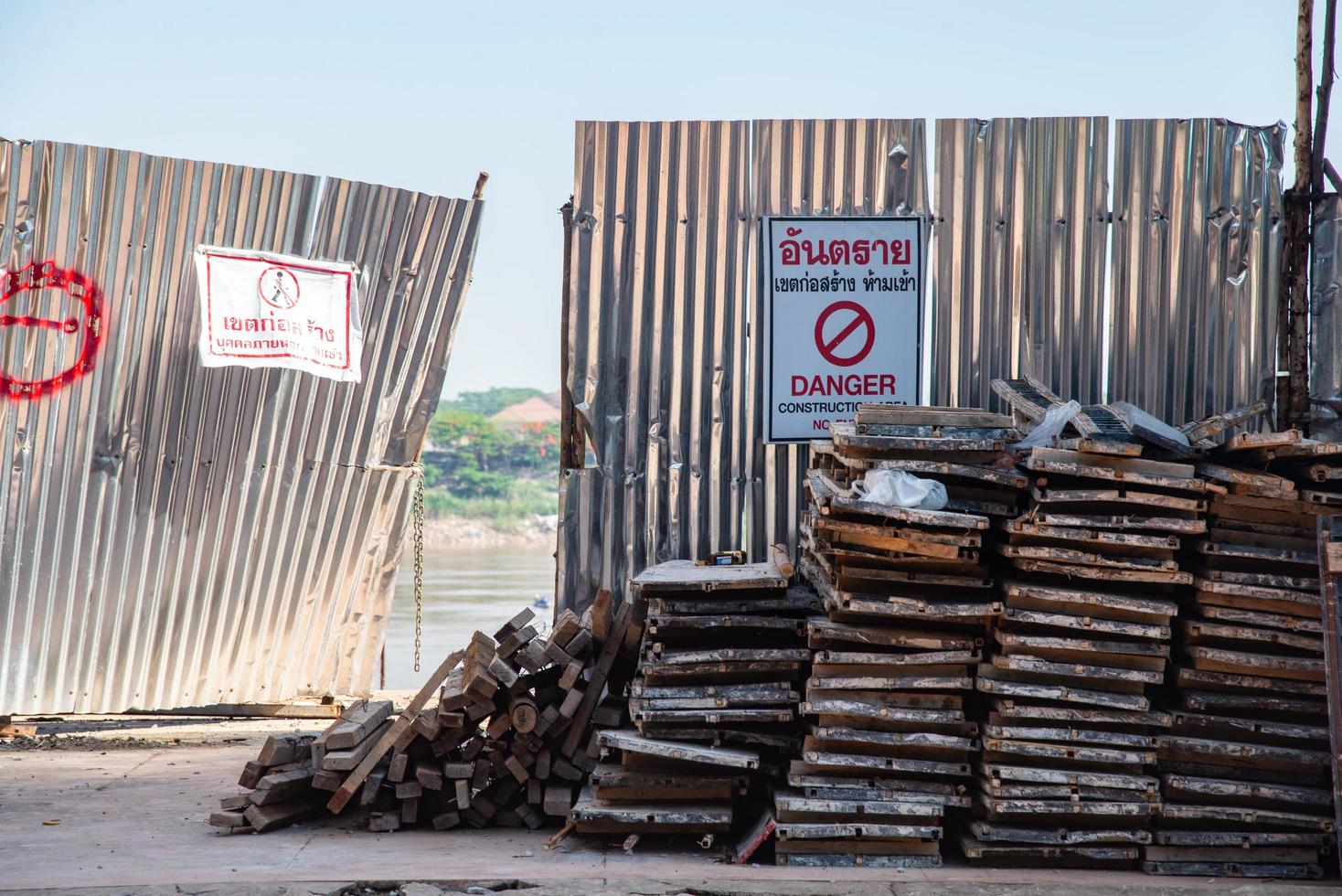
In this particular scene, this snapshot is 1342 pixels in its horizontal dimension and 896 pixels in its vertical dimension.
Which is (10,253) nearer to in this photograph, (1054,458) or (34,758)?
(34,758)

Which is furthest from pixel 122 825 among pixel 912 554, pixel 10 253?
pixel 912 554

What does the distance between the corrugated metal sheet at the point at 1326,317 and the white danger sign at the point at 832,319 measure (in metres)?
2.62

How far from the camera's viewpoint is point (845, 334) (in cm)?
784

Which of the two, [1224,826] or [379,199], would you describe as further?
[379,199]

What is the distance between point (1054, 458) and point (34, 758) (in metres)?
6.79

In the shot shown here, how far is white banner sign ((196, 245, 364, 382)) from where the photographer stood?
27.1ft

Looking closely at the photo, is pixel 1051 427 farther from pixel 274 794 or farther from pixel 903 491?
pixel 274 794

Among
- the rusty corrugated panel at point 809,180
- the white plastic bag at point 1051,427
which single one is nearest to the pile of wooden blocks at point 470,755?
the rusty corrugated panel at point 809,180

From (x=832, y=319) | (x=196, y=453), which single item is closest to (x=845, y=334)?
(x=832, y=319)

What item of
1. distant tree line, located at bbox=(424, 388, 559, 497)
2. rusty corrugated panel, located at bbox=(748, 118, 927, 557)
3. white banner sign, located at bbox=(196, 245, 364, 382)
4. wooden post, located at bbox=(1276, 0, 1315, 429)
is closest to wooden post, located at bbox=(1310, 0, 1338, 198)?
wooden post, located at bbox=(1276, 0, 1315, 429)

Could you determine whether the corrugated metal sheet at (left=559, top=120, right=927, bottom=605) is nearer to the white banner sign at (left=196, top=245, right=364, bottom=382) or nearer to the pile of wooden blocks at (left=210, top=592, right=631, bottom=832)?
the pile of wooden blocks at (left=210, top=592, right=631, bottom=832)

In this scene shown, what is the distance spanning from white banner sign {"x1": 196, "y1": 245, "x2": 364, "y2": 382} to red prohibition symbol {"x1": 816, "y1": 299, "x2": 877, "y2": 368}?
11.3 ft

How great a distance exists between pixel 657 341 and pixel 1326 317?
4410 millimetres

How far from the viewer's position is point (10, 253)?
778cm
